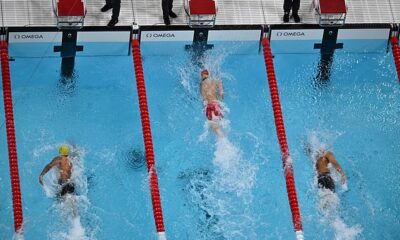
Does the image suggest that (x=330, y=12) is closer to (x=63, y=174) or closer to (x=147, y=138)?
(x=147, y=138)

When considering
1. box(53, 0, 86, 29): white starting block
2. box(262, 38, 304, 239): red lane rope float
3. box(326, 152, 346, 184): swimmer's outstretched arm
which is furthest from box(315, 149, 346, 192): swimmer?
box(53, 0, 86, 29): white starting block

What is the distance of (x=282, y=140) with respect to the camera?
11.9 metres

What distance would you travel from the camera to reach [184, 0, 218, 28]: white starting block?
1265 cm

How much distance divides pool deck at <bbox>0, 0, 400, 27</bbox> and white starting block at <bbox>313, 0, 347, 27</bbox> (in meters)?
0.16

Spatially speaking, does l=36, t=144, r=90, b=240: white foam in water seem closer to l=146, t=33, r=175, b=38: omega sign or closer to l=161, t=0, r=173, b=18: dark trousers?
l=146, t=33, r=175, b=38: omega sign

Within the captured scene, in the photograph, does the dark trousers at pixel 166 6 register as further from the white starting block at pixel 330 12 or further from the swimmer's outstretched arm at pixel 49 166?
the swimmer's outstretched arm at pixel 49 166

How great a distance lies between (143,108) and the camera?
12.0 m

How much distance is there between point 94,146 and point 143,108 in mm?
802

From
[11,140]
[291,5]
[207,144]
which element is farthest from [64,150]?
[291,5]

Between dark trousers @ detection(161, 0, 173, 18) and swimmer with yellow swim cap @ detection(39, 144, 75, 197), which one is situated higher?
dark trousers @ detection(161, 0, 173, 18)

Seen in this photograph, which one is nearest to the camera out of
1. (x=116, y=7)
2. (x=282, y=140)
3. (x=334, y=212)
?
(x=334, y=212)

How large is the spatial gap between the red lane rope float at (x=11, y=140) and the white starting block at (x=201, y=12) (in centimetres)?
249

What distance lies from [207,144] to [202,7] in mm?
1898

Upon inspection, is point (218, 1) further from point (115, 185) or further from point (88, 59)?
point (115, 185)
